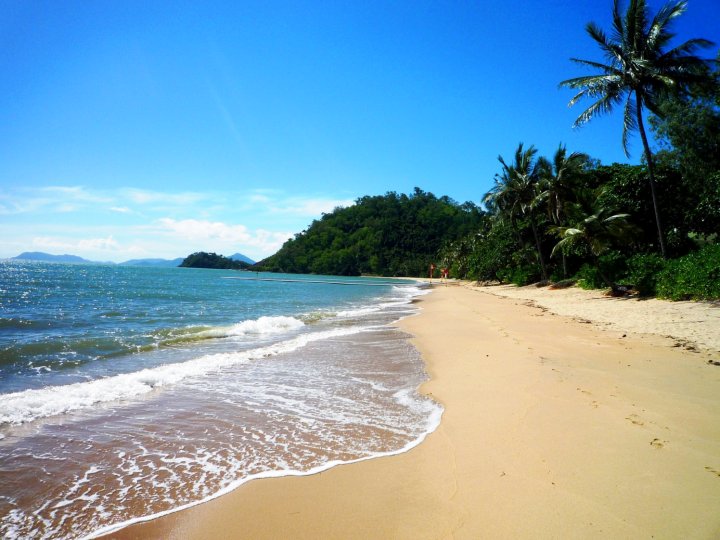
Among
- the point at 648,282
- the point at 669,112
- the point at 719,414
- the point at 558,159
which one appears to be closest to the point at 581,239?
the point at 648,282

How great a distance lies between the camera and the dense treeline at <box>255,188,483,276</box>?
126m

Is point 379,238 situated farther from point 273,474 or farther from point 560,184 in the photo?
point 273,474

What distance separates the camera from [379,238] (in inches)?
5221

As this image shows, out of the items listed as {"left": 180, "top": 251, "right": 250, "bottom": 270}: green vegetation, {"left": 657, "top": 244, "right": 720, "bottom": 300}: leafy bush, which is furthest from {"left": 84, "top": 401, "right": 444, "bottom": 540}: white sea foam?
{"left": 180, "top": 251, "right": 250, "bottom": 270}: green vegetation

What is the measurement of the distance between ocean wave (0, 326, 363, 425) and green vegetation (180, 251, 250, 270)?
576ft

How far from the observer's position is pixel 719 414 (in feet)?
14.6

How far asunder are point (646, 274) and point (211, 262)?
7362 inches

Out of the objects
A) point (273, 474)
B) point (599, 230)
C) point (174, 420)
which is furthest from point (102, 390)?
point (599, 230)

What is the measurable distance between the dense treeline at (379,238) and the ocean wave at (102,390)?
108 meters

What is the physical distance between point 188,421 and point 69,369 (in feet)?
16.2

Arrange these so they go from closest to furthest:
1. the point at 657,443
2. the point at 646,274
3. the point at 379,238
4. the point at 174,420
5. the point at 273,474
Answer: the point at 273,474, the point at 657,443, the point at 174,420, the point at 646,274, the point at 379,238

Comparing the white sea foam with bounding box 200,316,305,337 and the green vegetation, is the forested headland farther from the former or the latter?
the green vegetation

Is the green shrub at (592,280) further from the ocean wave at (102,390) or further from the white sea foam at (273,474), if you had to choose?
the white sea foam at (273,474)

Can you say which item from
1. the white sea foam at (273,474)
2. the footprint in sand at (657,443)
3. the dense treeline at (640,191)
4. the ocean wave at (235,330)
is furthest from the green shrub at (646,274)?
the white sea foam at (273,474)
